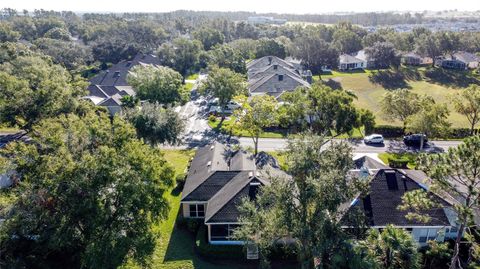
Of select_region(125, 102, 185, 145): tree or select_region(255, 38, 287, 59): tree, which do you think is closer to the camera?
select_region(125, 102, 185, 145): tree

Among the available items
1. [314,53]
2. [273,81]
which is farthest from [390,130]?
[314,53]

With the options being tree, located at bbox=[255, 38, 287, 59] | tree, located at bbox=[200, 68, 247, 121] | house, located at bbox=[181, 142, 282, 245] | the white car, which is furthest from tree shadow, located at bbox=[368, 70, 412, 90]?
house, located at bbox=[181, 142, 282, 245]

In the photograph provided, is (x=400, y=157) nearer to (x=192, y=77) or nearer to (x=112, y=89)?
(x=112, y=89)

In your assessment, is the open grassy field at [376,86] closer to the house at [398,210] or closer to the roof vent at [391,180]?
the roof vent at [391,180]

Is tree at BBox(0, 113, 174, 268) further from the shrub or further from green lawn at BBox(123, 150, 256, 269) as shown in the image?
the shrub

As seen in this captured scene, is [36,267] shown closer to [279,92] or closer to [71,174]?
[71,174]

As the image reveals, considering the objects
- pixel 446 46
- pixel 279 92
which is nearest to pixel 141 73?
pixel 279 92
